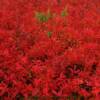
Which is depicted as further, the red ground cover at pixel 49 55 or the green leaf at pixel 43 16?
the green leaf at pixel 43 16

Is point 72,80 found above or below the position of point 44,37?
below

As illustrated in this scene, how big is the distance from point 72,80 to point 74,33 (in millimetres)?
1700

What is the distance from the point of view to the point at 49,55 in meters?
7.89

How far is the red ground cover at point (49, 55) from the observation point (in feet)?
23.4

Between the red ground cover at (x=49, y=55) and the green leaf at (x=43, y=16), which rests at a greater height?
the green leaf at (x=43, y=16)

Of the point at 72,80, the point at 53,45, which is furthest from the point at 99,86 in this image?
the point at 53,45

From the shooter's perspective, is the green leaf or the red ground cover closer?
the red ground cover

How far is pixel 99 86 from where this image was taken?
6.82 m

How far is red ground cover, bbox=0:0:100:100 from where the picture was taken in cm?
714

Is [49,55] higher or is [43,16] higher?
[43,16]

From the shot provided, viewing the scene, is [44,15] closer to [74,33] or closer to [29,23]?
[29,23]

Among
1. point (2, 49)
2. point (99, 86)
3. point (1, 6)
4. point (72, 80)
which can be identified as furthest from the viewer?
point (1, 6)

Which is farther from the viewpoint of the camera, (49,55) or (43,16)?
(43,16)

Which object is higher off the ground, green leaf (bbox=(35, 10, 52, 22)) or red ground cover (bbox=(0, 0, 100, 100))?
green leaf (bbox=(35, 10, 52, 22))
